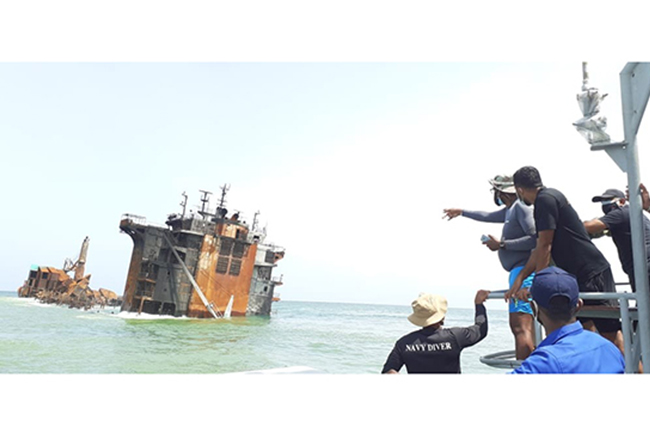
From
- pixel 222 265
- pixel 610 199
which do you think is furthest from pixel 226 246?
pixel 610 199

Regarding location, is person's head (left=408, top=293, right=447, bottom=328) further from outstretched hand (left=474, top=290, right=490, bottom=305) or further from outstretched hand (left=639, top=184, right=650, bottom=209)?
outstretched hand (left=639, top=184, right=650, bottom=209)

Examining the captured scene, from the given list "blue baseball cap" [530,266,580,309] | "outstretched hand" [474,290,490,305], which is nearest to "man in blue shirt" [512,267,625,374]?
"blue baseball cap" [530,266,580,309]

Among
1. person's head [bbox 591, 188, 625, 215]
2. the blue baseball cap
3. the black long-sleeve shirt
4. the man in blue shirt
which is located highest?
person's head [bbox 591, 188, 625, 215]

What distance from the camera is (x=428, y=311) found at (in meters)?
2.49

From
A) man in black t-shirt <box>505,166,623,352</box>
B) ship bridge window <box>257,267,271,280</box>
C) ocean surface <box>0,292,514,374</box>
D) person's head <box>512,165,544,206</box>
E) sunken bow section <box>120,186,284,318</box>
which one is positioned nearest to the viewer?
man in black t-shirt <box>505,166,623,352</box>

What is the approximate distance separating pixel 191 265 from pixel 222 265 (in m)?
2.41

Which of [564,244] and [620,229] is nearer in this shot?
[564,244]

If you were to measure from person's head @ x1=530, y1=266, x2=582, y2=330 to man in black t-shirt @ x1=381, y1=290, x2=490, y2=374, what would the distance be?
36.5 inches

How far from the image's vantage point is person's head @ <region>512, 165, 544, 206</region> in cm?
266

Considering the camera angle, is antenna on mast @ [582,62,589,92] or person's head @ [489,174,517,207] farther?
person's head @ [489,174,517,207]

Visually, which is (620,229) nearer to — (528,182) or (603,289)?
(603,289)
